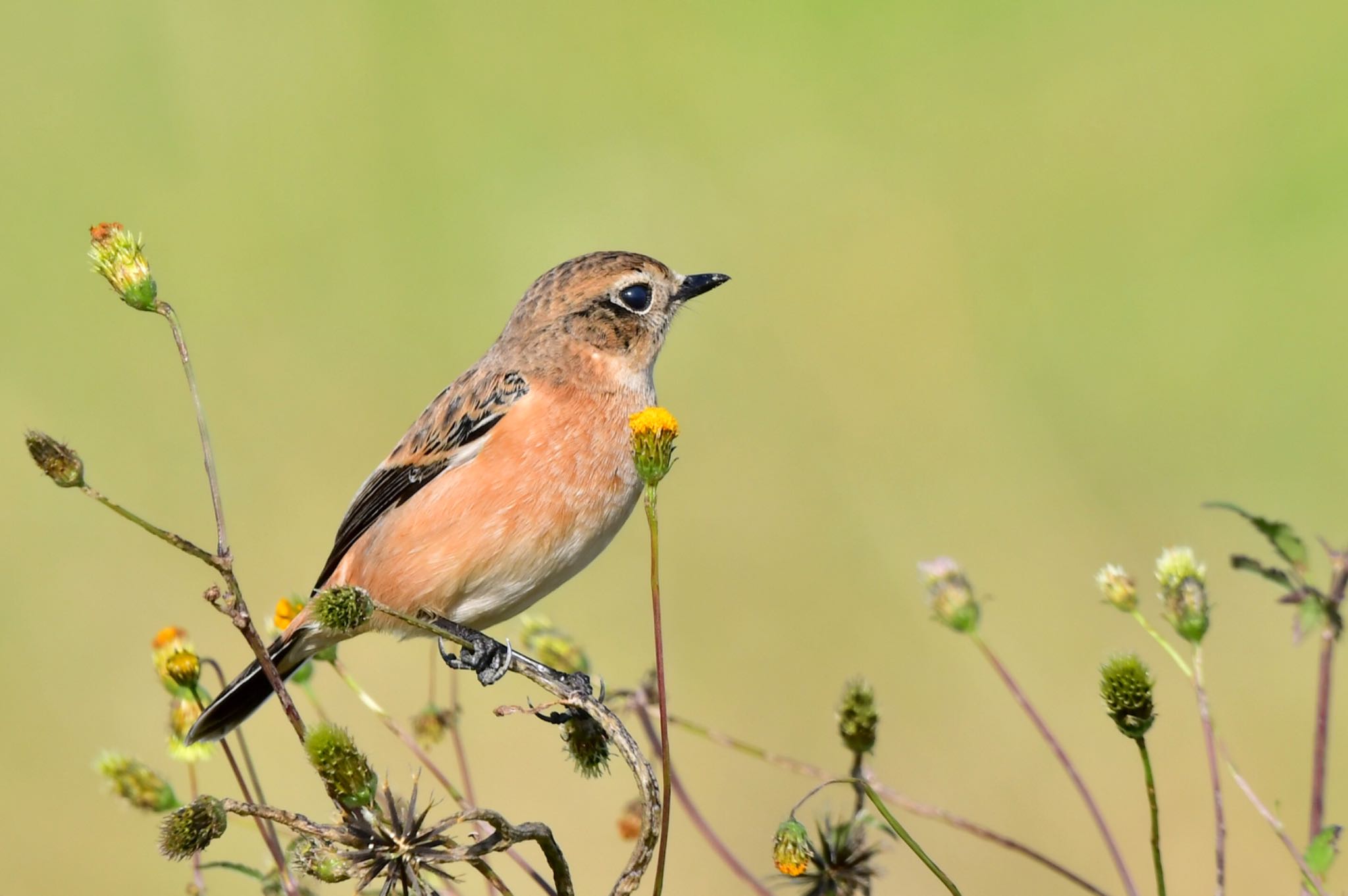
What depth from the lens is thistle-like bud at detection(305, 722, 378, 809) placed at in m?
2.12

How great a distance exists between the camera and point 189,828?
6.86ft

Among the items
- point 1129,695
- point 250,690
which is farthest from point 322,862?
point 250,690

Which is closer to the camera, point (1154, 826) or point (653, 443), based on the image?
point (1154, 826)

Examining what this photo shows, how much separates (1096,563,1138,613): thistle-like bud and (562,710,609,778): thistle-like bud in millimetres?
1068

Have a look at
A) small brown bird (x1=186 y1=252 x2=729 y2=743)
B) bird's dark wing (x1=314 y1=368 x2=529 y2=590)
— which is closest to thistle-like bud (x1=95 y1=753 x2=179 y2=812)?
small brown bird (x1=186 y1=252 x2=729 y2=743)

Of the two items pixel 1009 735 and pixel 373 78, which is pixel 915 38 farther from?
pixel 1009 735

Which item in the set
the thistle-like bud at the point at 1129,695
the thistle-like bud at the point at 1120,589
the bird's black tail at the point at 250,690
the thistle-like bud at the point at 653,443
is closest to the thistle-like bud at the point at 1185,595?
the thistle-like bud at the point at 1120,589

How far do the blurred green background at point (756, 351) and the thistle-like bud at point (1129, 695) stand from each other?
3.33m

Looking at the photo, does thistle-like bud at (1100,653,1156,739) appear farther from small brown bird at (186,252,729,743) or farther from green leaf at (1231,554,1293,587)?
small brown bird at (186,252,729,743)

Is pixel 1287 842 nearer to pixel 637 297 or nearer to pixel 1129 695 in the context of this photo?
pixel 1129 695

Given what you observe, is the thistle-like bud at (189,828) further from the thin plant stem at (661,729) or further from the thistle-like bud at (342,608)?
the thin plant stem at (661,729)

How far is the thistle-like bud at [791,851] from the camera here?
231cm

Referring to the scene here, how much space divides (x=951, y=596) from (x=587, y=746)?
92cm

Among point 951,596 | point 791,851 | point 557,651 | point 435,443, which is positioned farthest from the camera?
point 435,443
